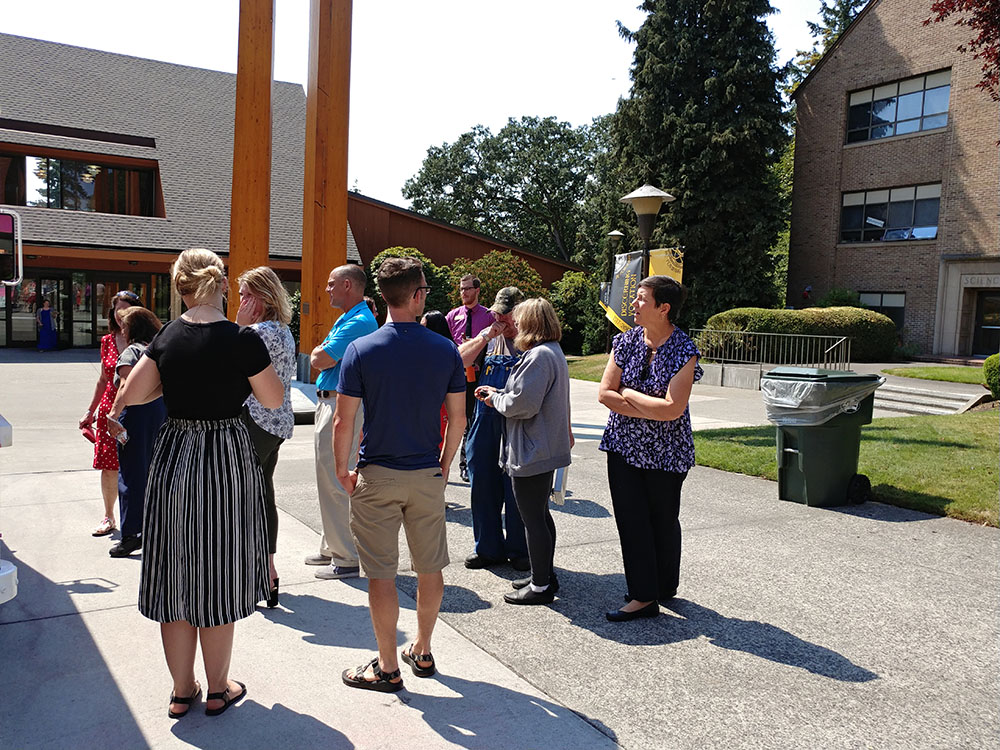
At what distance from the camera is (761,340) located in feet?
66.5

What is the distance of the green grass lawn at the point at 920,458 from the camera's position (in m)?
7.08

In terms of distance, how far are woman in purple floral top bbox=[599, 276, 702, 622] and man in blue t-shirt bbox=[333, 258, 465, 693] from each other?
48.8 inches

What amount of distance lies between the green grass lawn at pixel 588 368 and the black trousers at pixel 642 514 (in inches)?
635

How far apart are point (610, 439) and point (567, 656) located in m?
1.24

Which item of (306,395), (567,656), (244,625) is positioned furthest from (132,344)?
(306,395)

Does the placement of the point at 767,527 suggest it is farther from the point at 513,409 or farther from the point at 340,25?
the point at 340,25

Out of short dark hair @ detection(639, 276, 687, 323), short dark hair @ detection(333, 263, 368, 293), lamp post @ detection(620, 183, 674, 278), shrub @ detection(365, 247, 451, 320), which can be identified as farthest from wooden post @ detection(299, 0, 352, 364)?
shrub @ detection(365, 247, 451, 320)

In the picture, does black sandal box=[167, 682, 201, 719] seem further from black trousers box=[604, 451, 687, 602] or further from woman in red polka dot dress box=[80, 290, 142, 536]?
woman in red polka dot dress box=[80, 290, 142, 536]

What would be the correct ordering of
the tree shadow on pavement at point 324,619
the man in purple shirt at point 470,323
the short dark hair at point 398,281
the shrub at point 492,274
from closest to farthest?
1. the short dark hair at point 398,281
2. the tree shadow on pavement at point 324,619
3. the man in purple shirt at point 470,323
4. the shrub at point 492,274

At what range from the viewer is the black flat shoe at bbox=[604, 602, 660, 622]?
432cm

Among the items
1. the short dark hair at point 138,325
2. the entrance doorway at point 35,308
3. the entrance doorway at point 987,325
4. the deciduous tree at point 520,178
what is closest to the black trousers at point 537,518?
the short dark hair at point 138,325

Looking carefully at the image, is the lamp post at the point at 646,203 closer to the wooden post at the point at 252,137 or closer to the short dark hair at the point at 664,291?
the wooden post at the point at 252,137

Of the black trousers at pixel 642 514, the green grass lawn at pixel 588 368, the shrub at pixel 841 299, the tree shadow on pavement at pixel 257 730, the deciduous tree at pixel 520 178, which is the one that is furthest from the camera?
the deciduous tree at pixel 520 178

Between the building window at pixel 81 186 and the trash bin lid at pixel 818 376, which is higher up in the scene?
the building window at pixel 81 186
